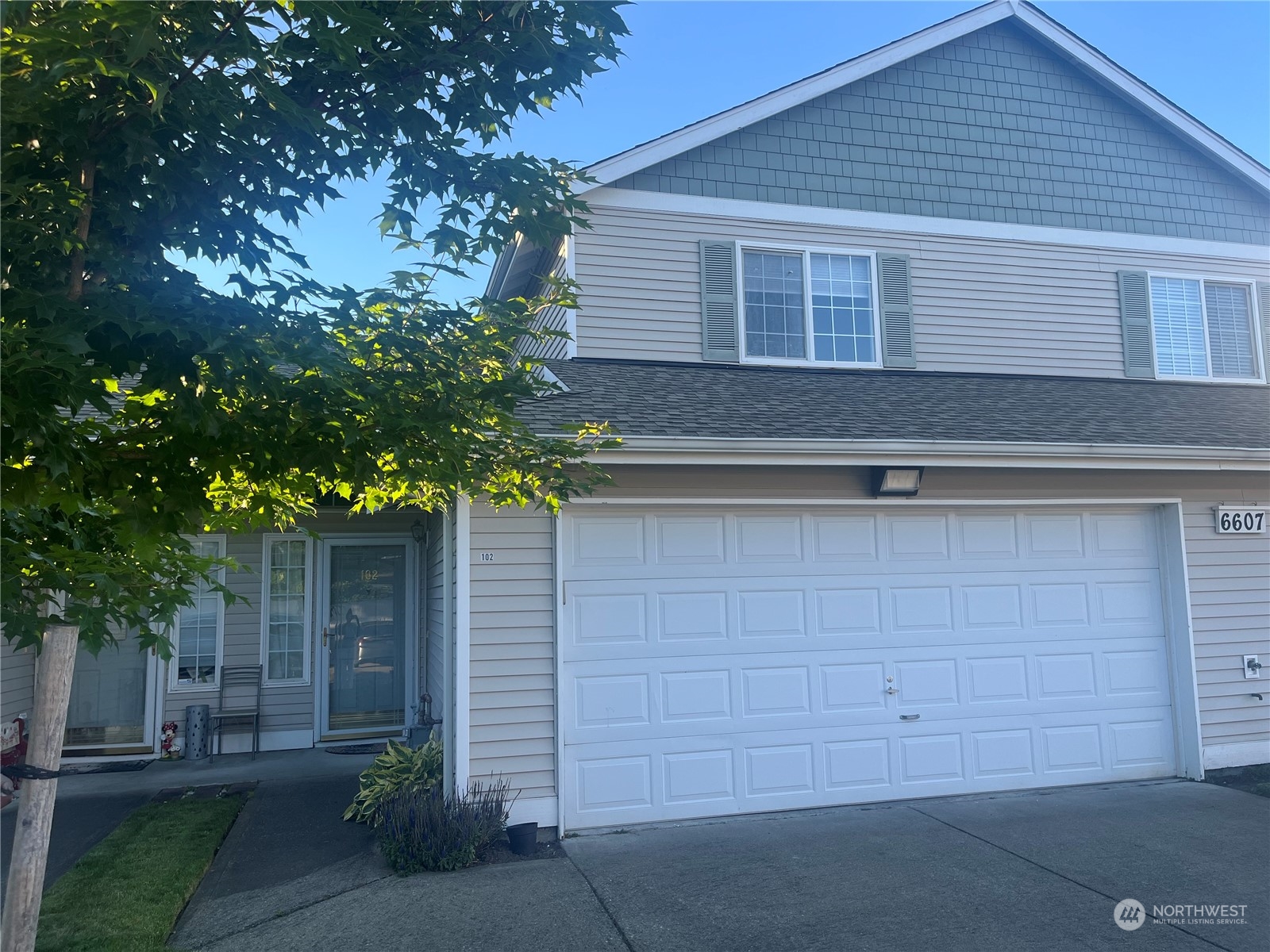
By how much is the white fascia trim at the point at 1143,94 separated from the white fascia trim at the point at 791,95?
1.19 feet

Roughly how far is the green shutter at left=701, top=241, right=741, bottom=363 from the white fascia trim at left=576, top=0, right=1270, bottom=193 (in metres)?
1.05

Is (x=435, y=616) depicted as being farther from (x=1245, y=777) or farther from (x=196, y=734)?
(x=1245, y=777)

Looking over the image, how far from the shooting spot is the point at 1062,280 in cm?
982

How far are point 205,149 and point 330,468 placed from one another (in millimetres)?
1282

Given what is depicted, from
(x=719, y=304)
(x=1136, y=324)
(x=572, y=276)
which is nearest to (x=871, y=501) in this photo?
(x=719, y=304)

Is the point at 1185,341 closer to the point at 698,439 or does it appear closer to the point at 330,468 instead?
the point at 698,439

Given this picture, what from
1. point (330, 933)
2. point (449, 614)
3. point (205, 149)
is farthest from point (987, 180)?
point (330, 933)

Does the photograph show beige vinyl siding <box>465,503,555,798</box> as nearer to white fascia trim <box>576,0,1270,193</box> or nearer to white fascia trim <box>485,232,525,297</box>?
white fascia trim <box>576,0,1270,193</box>

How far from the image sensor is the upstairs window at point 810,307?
9.02m

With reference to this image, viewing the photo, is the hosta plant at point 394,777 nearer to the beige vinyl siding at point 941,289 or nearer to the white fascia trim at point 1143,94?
the beige vinyl siding at point 941,289

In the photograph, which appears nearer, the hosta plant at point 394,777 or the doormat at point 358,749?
the hosta plant at point 394,777

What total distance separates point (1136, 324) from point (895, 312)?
2.86 m

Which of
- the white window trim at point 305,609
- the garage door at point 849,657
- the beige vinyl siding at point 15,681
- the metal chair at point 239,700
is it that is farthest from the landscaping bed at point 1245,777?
the beige vinyl siding at point 15,681

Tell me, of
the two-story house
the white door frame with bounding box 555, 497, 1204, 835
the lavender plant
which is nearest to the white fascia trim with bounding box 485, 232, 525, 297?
the two-story house
